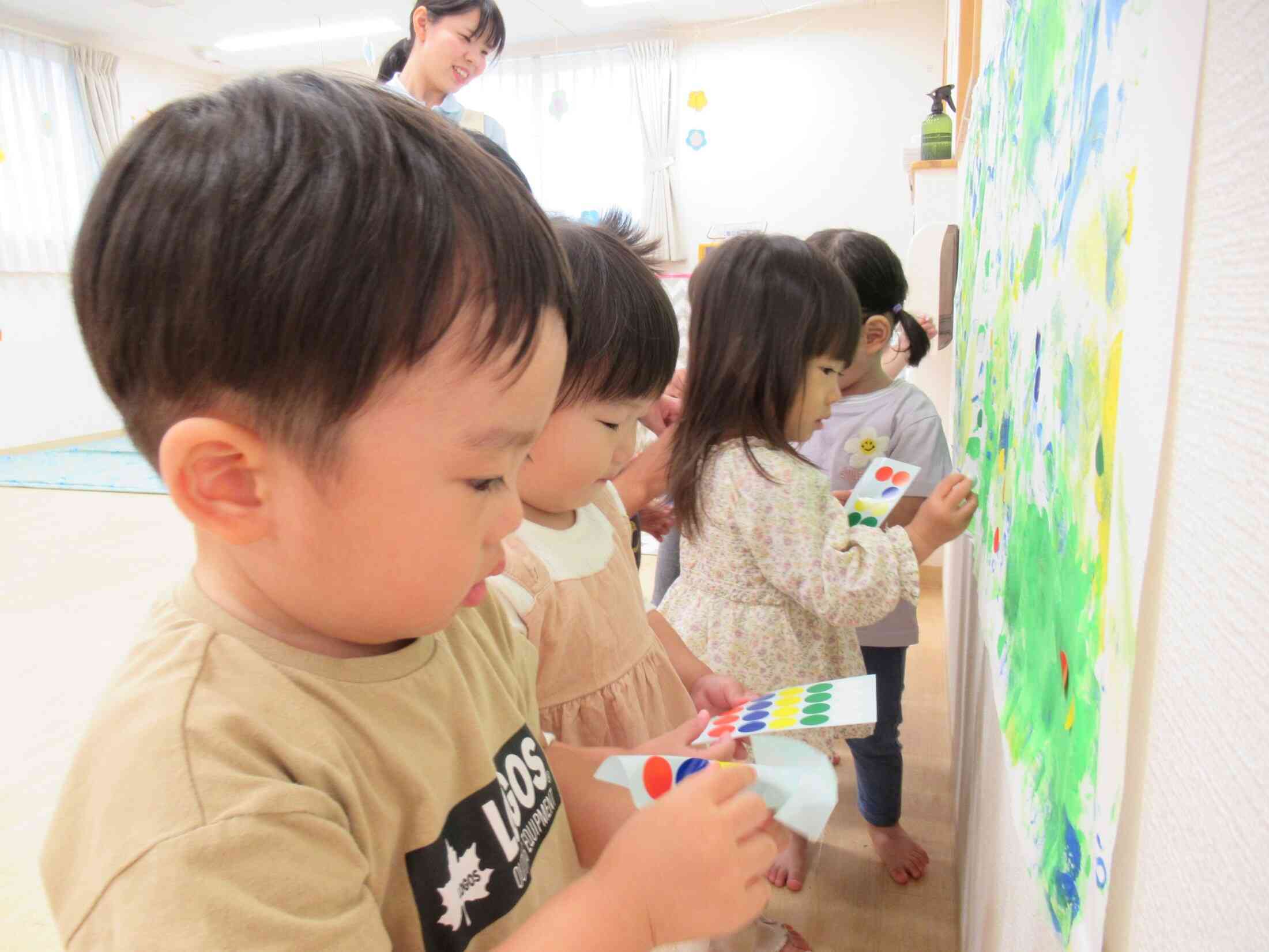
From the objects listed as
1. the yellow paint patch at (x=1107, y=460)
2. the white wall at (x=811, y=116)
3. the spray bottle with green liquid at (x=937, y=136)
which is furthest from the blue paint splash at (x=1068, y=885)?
the white wall at (x=811, y=116)

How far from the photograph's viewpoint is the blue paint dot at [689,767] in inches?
25.4

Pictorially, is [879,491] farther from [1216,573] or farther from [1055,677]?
[1216,573]

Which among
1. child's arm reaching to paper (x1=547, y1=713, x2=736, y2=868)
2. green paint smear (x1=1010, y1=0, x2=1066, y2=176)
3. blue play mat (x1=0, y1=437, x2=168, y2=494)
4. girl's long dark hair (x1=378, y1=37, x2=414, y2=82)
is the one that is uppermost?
girl's long dark hair (x1=378, y1=37, x2=414, y2=82)

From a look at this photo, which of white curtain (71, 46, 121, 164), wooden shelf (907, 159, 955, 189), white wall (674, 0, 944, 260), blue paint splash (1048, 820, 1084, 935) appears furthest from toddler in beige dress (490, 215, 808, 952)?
white curtain (71, 46, 121, 164)

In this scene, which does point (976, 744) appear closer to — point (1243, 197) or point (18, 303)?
point (1243, 197)

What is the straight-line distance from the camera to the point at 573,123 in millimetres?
6113

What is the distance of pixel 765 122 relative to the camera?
5.64 meters

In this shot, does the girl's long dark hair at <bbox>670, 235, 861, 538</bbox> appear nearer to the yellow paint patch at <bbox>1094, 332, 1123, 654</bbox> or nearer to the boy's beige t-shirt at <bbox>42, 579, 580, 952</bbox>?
the boy's beige t-shirt at <bbox>42, 579, 580, 952</bbox>

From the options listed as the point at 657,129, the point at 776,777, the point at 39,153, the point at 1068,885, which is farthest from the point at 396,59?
the point at 39,153

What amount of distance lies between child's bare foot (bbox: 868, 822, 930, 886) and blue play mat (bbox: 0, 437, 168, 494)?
3973 millimetres

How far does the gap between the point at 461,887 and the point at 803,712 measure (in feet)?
1.01

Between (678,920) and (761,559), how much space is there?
2.35 feet

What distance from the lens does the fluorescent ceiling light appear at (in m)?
5.80

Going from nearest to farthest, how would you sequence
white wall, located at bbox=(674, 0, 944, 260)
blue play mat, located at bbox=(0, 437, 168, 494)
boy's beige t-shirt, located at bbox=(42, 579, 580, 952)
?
boy's beige t-shirt, located at bbox=(42, 579, 580, 952) → blue play mat, located at bbox=(0, 437, 168, 494) → white wall, located at bbox=(674, 0, 944, 260)
